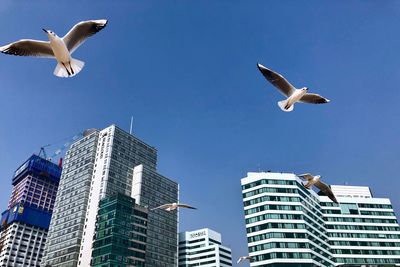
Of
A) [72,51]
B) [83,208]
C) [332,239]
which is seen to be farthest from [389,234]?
[72,51]

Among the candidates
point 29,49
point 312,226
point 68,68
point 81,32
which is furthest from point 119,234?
point 81,32

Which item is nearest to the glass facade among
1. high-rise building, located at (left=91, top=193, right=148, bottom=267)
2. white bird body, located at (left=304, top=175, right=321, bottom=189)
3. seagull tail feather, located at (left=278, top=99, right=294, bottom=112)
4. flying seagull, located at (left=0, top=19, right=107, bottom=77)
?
high-rise building, located at (left=91, top=193, right=148, bottom=267)

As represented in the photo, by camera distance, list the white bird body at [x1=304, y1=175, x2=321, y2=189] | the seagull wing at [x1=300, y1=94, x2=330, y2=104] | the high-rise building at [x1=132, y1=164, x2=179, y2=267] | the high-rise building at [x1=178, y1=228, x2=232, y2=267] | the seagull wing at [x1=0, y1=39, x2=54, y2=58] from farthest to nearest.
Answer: the high-rise building at [x1=178, y1=228, x2=232, y2=267] < the high-rise building at [x1=132, y1=164, x2=179, y2=267] < the white bird body at [x1=304, y1=175, x2=321, y2=189] < the seagull wing at [x1=300, y1=94, x2=330, y2=104] < the seagull wing at [x1=0, y1=39, x2=54, y2=58]

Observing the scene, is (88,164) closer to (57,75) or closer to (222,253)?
(222,253)

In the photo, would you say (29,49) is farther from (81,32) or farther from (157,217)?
(157,217)

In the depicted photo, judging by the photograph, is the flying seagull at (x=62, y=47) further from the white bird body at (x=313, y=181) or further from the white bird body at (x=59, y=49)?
the white bird body at (x=313, y=181)

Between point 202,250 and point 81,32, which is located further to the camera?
point 202,250

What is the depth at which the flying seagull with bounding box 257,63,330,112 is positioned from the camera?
52.9 ft

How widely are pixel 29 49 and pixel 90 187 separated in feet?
420

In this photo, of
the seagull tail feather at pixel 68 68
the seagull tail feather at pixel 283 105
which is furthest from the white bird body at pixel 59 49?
the seagull tail feather at pixel 283 105

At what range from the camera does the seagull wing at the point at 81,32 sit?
12750 mm

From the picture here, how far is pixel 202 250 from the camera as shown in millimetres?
171125

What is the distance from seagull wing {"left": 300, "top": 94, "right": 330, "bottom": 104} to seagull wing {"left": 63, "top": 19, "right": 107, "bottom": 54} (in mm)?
9610

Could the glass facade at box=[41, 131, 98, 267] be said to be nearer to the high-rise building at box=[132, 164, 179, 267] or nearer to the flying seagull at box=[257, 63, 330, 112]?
the high-rise building at box=[132, 164, 179, 267]
